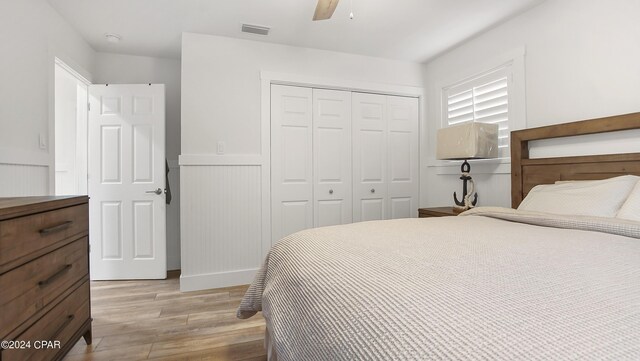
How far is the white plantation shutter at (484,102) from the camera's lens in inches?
103

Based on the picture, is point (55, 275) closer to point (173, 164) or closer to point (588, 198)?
point (173, 164)

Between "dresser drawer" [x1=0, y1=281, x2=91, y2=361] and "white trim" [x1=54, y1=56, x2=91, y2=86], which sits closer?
"dresser drawer" [x1=0, y1=281, x2=91, y2=361]

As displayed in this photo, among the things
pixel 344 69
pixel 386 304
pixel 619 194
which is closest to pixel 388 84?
pixel 344 69

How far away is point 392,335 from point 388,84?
319cm

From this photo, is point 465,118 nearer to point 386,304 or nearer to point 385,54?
point 385,54

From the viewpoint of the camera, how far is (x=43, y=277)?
1.33 m

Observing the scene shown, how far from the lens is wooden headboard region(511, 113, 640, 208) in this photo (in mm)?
1774

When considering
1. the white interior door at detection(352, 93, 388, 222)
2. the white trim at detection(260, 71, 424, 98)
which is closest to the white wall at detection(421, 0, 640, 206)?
the white trim at detection(260, 71, 424, 98)

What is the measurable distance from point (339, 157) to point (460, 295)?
263cm

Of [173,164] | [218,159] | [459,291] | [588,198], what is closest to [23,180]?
[218,159]

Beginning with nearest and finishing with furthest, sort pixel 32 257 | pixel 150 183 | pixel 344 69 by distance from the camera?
→ pixel 32 257 → pixel 150 183 → pixel 344 69

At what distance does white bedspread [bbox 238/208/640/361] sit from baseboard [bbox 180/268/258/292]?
1752 mm

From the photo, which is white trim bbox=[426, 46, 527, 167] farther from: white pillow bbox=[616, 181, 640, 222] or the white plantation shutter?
white pillow bbox=[616, 181, 640, 222]

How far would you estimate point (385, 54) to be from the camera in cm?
324
